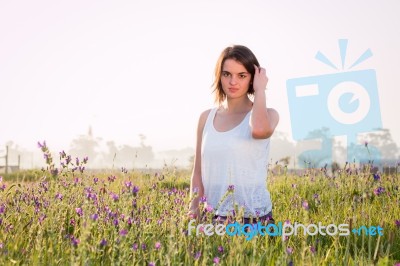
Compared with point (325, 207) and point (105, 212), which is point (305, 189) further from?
point (105, 212)

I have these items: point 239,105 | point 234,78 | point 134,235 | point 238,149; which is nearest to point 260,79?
point 234,78

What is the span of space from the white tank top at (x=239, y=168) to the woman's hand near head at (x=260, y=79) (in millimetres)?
307

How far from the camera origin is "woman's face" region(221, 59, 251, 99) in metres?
3.84

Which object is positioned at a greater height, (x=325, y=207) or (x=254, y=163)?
(x=254, y=163)

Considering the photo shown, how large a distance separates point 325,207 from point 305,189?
1.12m

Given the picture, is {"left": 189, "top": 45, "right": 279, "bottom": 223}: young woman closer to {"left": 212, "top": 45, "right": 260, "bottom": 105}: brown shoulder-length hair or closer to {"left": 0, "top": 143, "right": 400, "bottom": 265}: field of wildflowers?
{"left": 212, "top": 45, "right": 260, "bottom": 105}: brown shoulder-length hair

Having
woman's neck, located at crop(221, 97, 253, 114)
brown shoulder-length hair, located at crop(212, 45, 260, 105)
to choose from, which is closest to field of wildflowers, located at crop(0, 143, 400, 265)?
woman's neck, located at crop(221, 97, 253, 114)

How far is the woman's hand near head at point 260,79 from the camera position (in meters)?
3.67

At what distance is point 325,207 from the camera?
214 inches

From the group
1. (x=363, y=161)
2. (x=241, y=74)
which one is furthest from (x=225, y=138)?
(x=363, y=161)

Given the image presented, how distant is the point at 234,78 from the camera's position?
3.84 m

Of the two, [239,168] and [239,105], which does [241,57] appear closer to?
[239,105]

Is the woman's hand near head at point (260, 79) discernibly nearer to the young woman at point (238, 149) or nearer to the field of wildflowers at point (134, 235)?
the young woman at point (238, 149)

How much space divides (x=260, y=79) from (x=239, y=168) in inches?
28.3
